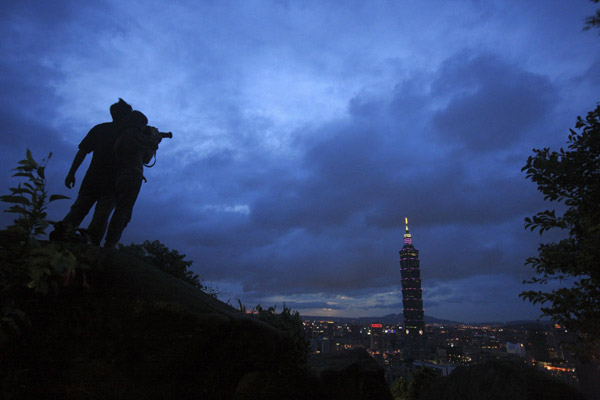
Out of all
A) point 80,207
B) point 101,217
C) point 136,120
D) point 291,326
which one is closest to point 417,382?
point 291,326

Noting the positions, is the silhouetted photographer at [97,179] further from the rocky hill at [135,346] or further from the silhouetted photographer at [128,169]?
the rocky hill at [135,346]

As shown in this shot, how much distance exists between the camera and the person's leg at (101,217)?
6.61 metres

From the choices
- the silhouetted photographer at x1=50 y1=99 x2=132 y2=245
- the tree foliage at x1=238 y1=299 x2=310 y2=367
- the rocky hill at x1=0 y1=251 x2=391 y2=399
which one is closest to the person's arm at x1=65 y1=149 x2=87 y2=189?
the silhouetted photographer at x1=50 y1=99 x2=132 y2=245

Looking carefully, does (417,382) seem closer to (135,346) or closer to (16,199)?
(135,346)

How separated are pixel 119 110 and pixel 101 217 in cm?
287

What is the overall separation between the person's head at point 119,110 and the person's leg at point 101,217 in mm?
2111

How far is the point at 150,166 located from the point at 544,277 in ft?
27.8

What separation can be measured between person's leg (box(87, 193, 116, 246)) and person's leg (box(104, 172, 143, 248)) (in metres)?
0.13

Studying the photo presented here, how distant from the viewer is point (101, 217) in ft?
22.3

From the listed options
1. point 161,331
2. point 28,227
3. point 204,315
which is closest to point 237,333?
point 204,315

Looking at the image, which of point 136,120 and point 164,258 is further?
point 164,258

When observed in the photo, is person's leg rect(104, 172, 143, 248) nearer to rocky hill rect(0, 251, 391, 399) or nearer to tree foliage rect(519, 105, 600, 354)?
rocky hill rect(0, 251, 391, 399)

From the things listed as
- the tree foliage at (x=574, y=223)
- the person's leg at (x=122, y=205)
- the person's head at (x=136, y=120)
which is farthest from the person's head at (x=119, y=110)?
the tree foliage at (x=574, y=223)

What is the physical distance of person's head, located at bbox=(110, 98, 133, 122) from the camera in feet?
26.0
